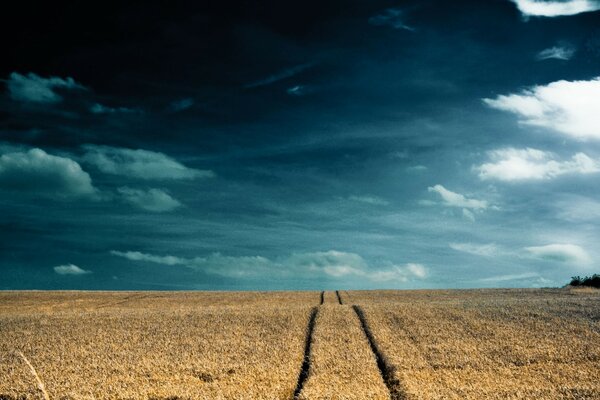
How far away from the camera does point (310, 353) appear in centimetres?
2505

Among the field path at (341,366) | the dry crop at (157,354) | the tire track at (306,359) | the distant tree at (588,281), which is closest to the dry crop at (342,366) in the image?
the field path at (341,366)

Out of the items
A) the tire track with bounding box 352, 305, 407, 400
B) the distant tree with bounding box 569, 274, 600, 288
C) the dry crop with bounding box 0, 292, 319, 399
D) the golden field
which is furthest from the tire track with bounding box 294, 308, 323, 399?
the distant tree with bounding box 569, 274, 600, 288

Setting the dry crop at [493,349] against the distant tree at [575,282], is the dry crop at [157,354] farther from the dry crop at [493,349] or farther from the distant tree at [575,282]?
the distant tree at [575,282]

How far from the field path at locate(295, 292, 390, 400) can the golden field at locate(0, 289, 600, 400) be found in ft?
0.21

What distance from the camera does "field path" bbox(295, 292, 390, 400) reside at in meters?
18.8

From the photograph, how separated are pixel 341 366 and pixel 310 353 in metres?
2.77

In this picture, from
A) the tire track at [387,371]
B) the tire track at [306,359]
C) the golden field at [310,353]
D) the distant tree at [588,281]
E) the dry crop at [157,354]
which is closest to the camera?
the tire track at [387,371]

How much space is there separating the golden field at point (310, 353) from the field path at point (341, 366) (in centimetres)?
6

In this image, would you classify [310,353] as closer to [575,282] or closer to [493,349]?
[493,349]

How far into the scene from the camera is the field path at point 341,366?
18781mm

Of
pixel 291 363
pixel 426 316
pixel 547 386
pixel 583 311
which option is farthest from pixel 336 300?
pixel 547 386

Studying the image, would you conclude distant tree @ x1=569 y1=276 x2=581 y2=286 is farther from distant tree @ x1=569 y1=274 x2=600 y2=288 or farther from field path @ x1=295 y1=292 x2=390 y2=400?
field path @ x1=295 y1=292 x2=390 y2=400

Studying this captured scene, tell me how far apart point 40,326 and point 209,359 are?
674 inches

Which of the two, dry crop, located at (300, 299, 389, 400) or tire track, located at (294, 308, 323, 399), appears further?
tire track, located at (294, 308, 323, 399)
